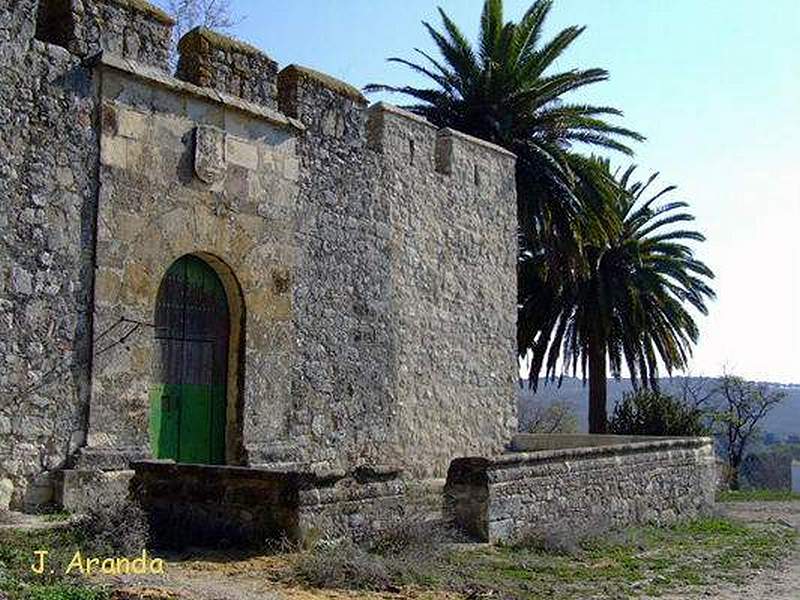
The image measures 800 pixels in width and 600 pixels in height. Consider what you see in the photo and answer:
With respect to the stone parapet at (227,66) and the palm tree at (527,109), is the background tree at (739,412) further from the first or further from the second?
the stone parapet at (227,66)

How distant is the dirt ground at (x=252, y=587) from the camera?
6.00 metres

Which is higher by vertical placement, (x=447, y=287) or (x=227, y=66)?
(x=227, y=66)

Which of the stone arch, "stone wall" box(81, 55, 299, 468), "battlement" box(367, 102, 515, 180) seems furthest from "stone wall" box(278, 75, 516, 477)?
the stone arch

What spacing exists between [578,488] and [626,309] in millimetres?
12229

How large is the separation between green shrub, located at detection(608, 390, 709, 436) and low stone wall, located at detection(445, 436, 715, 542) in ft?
16.4

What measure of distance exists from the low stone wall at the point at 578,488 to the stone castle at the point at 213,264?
2.51m

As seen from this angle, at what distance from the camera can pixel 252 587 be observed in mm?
6426

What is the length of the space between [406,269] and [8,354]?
612cm

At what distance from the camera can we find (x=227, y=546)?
7.60 m

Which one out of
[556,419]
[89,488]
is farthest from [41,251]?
[556,419]

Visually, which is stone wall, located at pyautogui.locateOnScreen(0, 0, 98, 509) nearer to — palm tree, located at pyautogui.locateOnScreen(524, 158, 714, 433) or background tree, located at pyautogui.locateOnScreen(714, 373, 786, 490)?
palm tree, located at pyautogui.locateOnScreen(524, 158, 714, 433)

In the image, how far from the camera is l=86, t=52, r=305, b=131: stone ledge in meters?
9.15

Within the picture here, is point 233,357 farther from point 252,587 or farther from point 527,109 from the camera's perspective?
point 527,109

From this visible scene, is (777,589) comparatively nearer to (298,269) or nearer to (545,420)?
(298,269)
